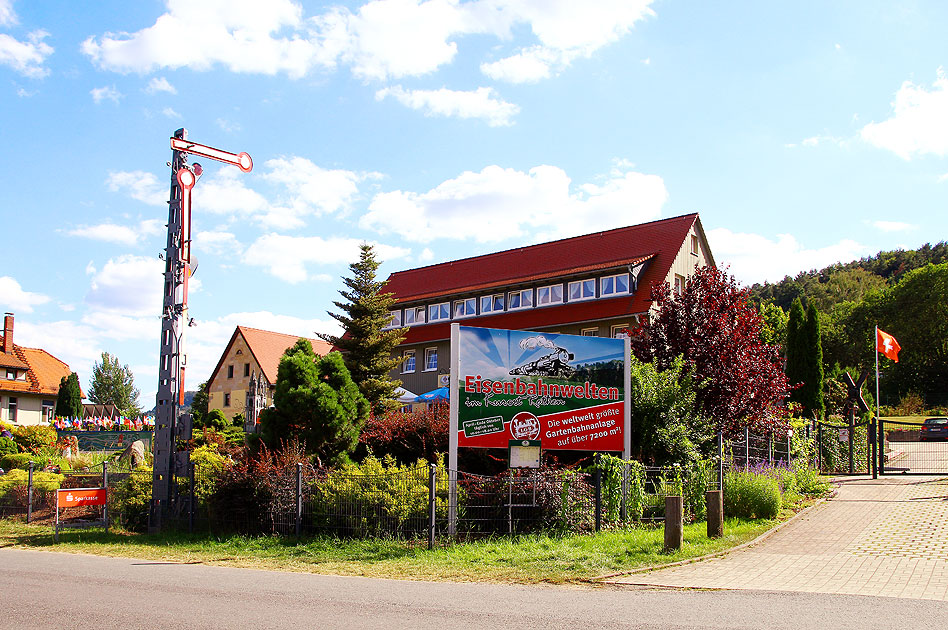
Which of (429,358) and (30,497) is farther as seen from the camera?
(429,358)

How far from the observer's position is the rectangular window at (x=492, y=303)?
134 ft

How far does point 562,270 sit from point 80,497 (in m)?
27.6

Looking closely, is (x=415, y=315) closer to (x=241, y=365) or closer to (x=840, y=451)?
(x=241, y=365)

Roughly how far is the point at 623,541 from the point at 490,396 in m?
3.45

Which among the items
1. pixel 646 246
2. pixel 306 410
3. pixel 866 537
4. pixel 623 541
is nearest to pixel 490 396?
pixel 623 541

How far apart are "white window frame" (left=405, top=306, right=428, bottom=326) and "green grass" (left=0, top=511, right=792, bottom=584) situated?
29.2m

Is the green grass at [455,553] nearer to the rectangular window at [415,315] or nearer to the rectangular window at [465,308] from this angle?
the rectangular window at [465,308]

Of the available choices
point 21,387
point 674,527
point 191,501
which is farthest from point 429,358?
point 21,387

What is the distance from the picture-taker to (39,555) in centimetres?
1359

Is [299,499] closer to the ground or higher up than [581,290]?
closer to the ground

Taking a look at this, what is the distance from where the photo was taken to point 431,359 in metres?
42.7

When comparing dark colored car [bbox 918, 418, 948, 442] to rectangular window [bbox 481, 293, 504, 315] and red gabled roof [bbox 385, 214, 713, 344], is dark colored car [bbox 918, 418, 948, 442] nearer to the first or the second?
red gabled roof [bbox 385, 214, 713, 344]

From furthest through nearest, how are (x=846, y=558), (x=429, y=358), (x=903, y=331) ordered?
1. (x=903, y=331)
2. (x=429, y=358)
3. (x=846, y=558)

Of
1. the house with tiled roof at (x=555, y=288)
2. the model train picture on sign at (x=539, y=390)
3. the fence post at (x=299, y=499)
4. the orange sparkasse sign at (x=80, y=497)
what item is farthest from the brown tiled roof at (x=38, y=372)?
the model train picture on sign at (x=539, y=390)
